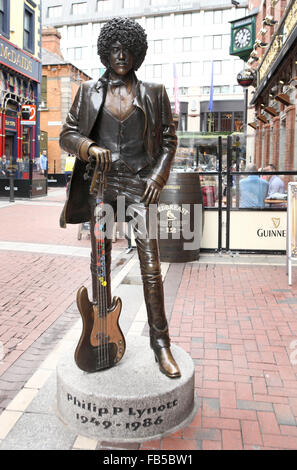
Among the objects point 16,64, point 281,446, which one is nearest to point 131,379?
point 281,446

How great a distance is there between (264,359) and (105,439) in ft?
5.40

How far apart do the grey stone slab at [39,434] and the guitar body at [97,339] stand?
1.22ft

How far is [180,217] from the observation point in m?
7.30

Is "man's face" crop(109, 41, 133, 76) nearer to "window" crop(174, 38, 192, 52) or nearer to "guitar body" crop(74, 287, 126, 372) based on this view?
"guitar body" crop(74, 287, 126, 372)

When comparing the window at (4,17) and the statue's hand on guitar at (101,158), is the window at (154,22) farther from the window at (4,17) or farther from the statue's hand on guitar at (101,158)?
the statue's hand on guitar at (101,158)

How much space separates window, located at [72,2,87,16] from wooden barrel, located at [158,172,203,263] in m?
69.6

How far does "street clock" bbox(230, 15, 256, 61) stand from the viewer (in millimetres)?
21938

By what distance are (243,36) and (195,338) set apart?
2133cm

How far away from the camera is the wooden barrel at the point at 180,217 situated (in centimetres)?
725

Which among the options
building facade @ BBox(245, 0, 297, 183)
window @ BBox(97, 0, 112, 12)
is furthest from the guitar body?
window @ BBox(97, 0, 112, 12)

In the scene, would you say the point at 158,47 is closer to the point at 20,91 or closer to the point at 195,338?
the point at 20,91

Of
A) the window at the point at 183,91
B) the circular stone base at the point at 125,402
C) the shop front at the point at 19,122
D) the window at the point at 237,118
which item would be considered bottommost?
the circular stone base at the point at 125,402

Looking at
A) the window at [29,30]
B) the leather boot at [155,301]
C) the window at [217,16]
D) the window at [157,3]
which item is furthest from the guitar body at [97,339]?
the window at [157,3]

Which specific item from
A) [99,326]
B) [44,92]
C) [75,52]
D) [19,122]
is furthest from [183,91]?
[99,326]
